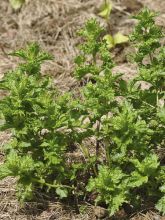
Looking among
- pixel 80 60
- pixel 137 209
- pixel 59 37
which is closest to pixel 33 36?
pixel 59 37

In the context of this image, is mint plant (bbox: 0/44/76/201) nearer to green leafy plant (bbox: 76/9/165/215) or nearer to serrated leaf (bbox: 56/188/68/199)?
serrated leaf (bbox: 56/188/68/199)

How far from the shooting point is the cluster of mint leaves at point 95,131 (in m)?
3.06

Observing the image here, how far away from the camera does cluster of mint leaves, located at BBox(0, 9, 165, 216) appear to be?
3.06 meters

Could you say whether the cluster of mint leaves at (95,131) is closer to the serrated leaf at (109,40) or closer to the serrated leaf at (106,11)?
the serrated leaf at (109,40)

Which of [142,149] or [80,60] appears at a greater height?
[80,60]

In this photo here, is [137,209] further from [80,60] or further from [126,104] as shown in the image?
[80,60]

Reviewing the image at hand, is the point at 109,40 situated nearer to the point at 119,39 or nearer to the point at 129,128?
the point at 119,39

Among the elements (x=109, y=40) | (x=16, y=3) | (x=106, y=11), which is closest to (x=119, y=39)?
(x=109, y=40)

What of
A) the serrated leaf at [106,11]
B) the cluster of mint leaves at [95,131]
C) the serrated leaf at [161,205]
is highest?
the serrated leaf at [106,11]

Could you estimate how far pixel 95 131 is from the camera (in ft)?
10.9

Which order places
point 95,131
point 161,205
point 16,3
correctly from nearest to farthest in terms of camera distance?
point 161,205 < point 95,131 < point 16,3

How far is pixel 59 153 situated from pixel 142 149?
0.51 meters

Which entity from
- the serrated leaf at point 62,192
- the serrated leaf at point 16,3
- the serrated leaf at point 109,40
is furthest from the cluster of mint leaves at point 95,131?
the serrated leaf at point 16,3

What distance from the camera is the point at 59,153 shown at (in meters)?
3.14
